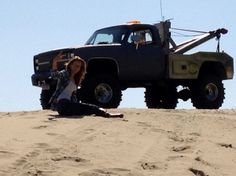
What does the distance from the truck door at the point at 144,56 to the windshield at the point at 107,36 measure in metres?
0.24

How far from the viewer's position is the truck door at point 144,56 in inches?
575

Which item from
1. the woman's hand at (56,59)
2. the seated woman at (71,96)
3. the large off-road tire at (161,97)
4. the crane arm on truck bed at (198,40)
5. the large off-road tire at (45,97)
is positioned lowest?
the large off-road tire at (161,97)

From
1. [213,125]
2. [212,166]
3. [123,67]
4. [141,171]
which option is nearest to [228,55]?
[123,67]

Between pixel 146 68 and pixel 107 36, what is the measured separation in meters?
1.18

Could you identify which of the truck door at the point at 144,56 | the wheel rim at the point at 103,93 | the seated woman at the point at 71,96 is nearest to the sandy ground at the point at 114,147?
the seated woman at the point at 71,96

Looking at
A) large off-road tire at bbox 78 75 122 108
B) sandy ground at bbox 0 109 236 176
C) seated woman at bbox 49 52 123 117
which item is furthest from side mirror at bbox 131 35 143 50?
sandy ground at bbox 0 109 236 176

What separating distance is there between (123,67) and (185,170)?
784 cm

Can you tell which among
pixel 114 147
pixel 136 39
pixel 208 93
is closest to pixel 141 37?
pixel 136 39

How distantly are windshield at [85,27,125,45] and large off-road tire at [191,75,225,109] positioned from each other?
264cm

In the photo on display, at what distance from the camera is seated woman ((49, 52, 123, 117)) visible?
31.9ft

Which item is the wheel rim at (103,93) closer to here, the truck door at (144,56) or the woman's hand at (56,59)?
the woman's hand at (56,59)

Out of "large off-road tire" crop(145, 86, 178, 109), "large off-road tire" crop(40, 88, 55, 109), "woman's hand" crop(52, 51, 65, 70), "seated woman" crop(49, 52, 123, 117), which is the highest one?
"woman's hand" crop(52, 51, 65, 70)

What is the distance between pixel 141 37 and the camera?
1501 cm

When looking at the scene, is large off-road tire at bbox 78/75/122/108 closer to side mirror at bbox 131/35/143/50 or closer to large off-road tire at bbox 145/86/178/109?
side mirror at bbox 131/35/143/50
